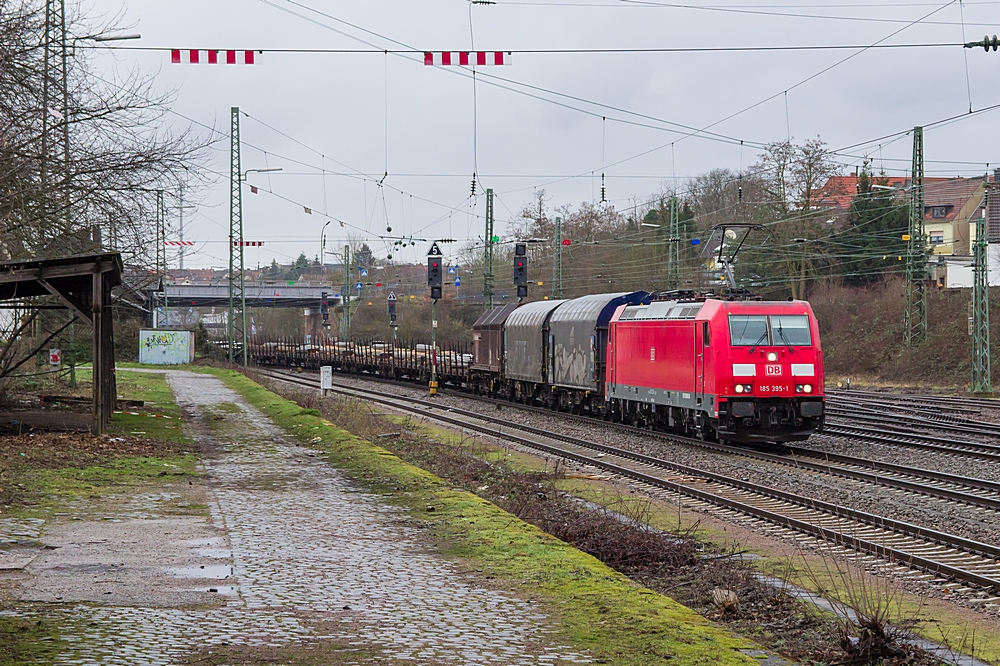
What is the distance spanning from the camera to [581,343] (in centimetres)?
2988

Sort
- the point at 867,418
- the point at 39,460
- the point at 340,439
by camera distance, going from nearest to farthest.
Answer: the point at 39,460 → the point at 340,439 → the point at 867,418

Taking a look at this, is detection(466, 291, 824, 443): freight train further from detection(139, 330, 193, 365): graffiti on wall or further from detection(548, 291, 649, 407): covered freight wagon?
detection(139, 330, 193, 365): graffiti on wall

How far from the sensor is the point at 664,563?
1050cm

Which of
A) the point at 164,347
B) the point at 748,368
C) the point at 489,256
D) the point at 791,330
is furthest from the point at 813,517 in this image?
the point at 164,347

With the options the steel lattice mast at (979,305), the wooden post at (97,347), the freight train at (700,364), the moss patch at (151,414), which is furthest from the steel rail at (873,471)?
the steel lattice mast at (979,305)

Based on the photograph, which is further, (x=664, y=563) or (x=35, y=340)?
(x=35, y=340)

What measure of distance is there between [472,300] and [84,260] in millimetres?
57585

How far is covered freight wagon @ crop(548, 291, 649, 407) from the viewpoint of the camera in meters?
28.5

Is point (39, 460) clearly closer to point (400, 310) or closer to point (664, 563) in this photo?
point (664, 563)

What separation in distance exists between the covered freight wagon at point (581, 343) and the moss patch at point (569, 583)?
519 inches

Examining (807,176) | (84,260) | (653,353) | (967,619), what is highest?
(807,176)

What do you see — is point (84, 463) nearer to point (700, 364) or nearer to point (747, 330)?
point (700, 364)

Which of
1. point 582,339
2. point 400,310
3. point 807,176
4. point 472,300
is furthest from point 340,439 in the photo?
point 400,310

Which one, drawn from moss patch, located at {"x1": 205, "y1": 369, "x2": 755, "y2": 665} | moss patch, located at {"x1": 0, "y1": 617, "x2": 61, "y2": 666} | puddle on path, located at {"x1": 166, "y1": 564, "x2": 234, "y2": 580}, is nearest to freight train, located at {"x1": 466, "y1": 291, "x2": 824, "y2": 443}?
moss patch, located at {"x1": 205, "y1": 369, "x2": 755, "y2": 665}
